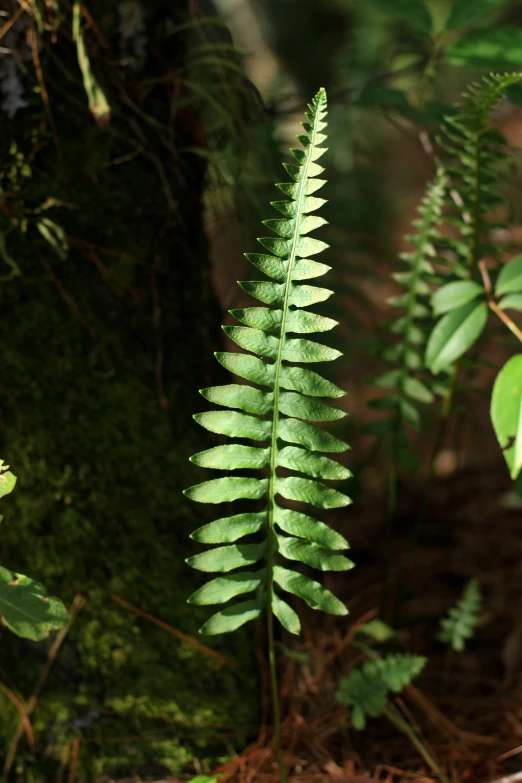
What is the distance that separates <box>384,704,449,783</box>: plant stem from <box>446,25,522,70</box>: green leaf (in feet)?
4.31

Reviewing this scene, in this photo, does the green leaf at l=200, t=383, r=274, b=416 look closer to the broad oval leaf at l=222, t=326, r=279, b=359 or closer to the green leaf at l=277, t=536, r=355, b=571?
the broad oval leaf at l=222, t=326, r=279, b=359

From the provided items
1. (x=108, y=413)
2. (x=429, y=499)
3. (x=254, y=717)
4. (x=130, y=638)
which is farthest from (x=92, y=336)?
(x=429, y=499)

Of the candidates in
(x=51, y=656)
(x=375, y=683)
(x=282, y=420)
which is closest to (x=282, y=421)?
(x=282, y=420)

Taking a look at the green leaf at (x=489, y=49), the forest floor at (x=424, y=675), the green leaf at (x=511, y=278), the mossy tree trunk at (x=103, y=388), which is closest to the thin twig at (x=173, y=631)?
the mossy tree trunk at (x=103, y=388)

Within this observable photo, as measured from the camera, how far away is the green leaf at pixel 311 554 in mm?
1059

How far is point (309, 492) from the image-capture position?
3.44 feet

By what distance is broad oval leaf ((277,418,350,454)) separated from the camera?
1.02m

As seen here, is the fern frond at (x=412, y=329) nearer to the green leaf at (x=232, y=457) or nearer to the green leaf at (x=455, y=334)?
the green leaf at (x=455, y=334)

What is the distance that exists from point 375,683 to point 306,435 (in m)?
0.59

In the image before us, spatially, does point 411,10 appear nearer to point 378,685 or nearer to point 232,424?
point 232,424

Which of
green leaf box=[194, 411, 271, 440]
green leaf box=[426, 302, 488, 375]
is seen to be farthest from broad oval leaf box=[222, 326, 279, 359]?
green leaf box=[426, 302, 488, 375]

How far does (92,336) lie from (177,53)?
651mm

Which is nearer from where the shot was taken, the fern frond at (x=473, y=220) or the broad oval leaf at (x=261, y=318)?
the broad oval leaf at (x=261, y=318)

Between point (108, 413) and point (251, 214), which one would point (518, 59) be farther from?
point (108, 413)
